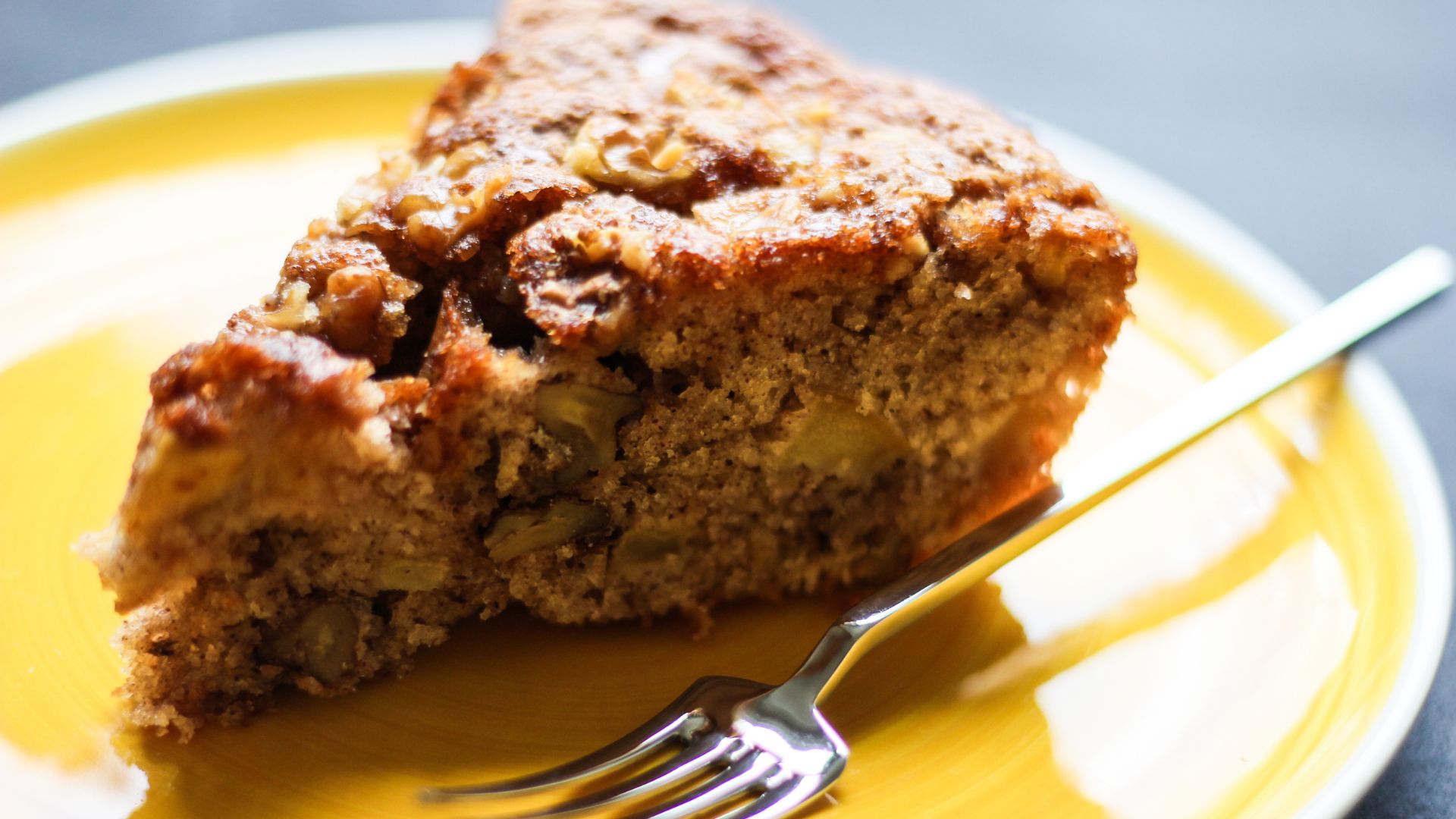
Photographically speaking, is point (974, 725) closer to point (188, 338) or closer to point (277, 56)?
point (188, 338)

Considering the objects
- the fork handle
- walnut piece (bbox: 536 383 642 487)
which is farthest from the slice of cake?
the fork handle

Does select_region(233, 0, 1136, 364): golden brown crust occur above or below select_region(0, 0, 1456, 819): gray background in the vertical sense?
above

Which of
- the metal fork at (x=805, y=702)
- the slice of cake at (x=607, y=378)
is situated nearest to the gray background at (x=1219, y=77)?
the metal fork at (x=805, y=702)

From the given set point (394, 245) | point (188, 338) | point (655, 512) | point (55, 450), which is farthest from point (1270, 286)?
point (55, 450)

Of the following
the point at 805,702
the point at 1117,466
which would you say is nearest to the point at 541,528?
the point at 805,702

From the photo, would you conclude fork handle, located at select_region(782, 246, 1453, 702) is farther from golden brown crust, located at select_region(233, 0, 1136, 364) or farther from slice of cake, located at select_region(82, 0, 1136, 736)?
golden brown crust, located at select_region(233, 0, 1136, 364)

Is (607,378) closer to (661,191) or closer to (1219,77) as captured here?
Result: (661,191)

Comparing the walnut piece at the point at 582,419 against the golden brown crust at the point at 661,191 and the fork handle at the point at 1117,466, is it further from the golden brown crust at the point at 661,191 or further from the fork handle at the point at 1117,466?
the fork handle at the point at 1117,466
